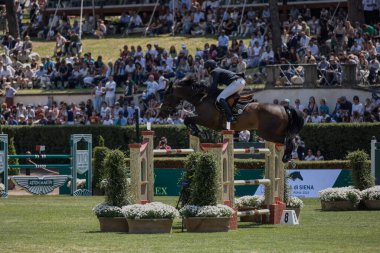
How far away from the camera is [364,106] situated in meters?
36.6

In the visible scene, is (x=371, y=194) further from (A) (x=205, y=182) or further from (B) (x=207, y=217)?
(A) (x=205, y=182)

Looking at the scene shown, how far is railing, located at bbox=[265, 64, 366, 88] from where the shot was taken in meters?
36.8

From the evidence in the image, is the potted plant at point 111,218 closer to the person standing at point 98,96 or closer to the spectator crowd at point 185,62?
the spectator crowd at point 185,62

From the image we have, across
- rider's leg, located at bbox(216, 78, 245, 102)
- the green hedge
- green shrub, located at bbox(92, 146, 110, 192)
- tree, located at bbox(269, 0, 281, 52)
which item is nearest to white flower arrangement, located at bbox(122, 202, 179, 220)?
rider's leg, located at bbox(216, 78, 245, 102)

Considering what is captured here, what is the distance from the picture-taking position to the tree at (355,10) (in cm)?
4339

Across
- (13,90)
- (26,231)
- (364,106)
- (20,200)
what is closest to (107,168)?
(26,231)

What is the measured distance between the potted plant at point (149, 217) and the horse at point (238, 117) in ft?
9.82

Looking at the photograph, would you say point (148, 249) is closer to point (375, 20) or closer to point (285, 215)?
point (285, 215)

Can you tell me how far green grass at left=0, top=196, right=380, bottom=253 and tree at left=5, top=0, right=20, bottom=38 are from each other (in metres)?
30.8

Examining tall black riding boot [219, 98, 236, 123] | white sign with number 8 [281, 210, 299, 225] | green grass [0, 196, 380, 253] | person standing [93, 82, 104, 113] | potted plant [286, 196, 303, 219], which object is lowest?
green grass [0, 196, 380, 253]

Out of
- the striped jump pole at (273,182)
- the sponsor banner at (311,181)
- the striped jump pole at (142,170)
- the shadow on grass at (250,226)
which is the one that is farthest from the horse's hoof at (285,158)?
the sponsor banner at (311,181)

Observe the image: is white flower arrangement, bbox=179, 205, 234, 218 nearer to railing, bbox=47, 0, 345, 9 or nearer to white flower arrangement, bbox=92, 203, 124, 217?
white flower arrangement, bbox=92, 203, 124, 217

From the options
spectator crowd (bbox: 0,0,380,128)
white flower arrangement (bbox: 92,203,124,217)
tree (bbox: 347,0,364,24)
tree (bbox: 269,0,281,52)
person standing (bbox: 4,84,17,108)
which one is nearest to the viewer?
white flower arrangement (bbox: 92,203,124,217)

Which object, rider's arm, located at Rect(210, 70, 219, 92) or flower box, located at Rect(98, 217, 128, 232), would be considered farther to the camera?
rider's arm, located at Rect(210, 70, 219, 92)
